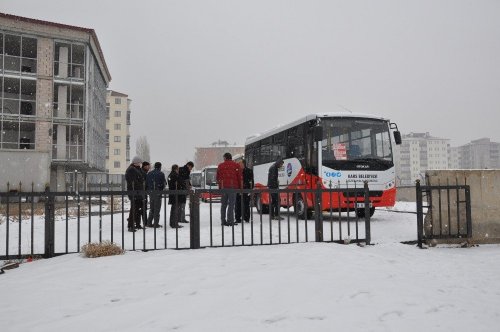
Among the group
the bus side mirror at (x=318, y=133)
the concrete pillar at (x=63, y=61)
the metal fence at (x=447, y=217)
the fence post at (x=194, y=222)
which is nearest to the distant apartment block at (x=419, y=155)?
the concrete pillar at (x=63, y=61)

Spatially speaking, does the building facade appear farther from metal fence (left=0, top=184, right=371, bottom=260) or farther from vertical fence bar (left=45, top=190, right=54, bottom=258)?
vertical fence bar (left=45, top=190, right=54, bottom=258)

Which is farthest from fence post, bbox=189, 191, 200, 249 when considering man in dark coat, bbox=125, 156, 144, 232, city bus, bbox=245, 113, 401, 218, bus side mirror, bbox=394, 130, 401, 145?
bus side mirror, bbox=394, 130, 401, 145

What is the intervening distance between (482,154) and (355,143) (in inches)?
7174

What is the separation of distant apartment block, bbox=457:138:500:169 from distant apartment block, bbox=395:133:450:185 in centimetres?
2897

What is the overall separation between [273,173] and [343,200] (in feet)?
Answer: 7.52

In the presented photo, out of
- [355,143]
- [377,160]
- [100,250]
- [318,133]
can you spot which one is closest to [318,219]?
[100,250]

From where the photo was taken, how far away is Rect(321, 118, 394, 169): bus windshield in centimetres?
1134

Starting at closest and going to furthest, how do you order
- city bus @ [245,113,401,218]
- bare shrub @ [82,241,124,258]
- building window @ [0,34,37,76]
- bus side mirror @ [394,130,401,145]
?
bare shrub @ [82,241,124,258], city bus @ [245,113,401,218], bus side mirror @ [394,130,401,145], building window @ [0,34,37,76]

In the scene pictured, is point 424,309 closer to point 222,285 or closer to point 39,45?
point 222,285

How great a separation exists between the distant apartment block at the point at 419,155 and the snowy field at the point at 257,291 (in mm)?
145241

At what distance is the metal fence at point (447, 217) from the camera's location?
691cm

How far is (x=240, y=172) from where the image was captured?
10.6 metres

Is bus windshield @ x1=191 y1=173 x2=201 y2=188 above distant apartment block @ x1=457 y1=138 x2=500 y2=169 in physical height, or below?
below

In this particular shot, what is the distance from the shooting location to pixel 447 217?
7.11 metres
